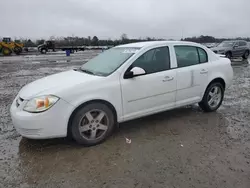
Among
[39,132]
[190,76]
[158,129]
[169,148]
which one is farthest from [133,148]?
[190,76]

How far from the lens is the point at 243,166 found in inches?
118

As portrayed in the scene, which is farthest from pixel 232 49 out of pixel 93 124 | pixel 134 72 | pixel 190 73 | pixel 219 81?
pixel 93 124

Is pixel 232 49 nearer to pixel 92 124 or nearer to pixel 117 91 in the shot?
pixel 117 91

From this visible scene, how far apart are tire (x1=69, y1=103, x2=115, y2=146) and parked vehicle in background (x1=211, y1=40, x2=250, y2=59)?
16.9 meters

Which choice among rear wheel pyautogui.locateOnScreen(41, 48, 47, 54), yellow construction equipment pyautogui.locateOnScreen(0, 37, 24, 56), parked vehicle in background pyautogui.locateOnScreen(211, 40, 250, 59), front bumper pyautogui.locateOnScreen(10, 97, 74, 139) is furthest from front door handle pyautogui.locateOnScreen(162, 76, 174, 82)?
rear wheel pyautogui.locateOnScreen(41, 48, 47, 54)

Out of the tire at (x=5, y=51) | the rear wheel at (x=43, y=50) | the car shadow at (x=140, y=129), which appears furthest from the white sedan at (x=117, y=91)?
the rear wheel at (x=43, y=50)

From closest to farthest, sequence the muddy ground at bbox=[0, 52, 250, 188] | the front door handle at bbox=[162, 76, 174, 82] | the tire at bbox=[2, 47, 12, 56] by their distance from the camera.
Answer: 1. the muddy ground at bbox=[0, 52, 250, 188]
2. the front door handle at bbox=[162, 76, 174, 82]
3. the tire at bbox=[2, 47, 12, 56]

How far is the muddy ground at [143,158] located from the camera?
2715 millimetres

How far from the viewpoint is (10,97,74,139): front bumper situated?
3.19 metres

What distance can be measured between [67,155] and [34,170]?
1.67ft

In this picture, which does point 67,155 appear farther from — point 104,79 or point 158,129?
point 158,129

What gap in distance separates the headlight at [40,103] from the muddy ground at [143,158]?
0.70 m

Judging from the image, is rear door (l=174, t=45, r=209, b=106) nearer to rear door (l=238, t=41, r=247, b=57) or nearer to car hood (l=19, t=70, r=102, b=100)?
car hood (l=19, t=70, r=102, b=100)

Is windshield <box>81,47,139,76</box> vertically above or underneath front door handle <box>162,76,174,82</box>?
above
